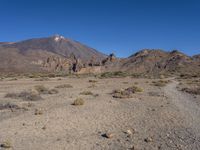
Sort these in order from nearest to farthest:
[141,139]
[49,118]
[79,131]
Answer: [141,139] → [79,131] → [49,118]

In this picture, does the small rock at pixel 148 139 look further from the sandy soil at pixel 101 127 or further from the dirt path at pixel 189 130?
the dirt path at pixel 189 130

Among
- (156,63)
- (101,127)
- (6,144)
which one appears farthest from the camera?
(156,63)

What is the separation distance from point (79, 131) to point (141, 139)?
2599 mm

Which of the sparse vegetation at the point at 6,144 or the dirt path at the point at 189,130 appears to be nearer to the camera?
the sparse vegetation at the point at 6,144

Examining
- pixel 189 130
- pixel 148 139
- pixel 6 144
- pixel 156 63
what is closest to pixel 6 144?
pixel 6 144

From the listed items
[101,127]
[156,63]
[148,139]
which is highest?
[156,63]

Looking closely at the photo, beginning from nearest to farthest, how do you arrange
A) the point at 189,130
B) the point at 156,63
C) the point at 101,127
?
the point at 189,130 → the point at 101,127 → the point at 156,63

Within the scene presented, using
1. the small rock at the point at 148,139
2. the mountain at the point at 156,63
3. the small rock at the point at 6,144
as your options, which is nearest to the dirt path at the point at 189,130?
the small rock at the point at 148,139

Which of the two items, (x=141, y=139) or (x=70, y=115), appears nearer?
(x=141, y=139)

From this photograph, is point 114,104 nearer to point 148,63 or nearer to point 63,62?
point 148,63

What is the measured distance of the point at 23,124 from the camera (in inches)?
493

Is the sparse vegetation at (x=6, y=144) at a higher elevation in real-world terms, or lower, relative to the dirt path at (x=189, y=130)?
lower

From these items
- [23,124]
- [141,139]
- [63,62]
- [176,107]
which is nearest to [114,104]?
[176,107]

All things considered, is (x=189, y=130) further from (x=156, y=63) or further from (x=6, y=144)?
(x=156, y=63)
